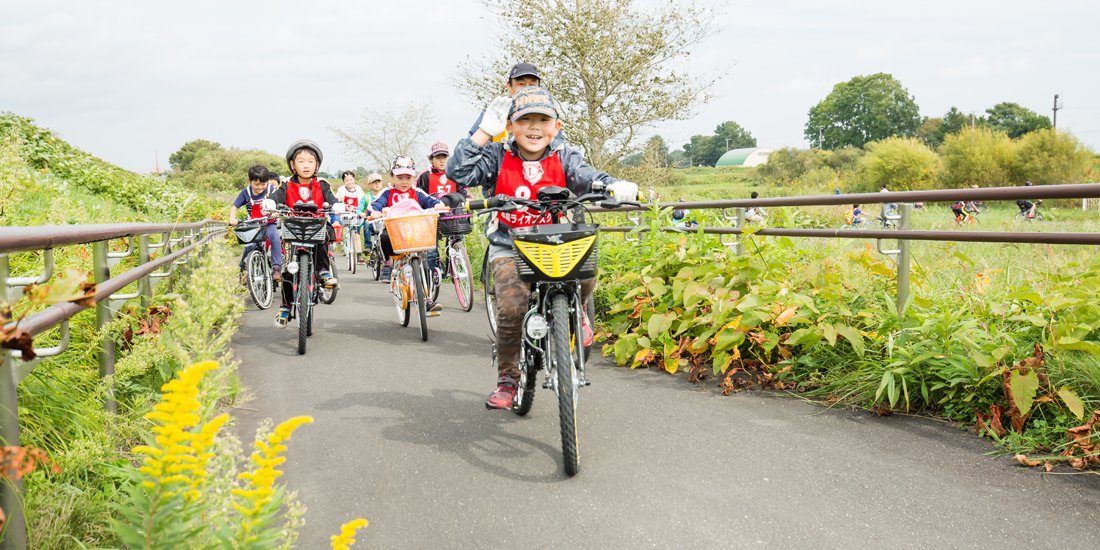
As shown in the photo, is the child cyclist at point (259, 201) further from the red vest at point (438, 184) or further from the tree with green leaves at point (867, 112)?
the tree with green leaves at point (867, 112)

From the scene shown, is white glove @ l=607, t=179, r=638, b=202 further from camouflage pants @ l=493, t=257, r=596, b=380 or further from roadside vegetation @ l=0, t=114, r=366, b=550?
roadside vegetation @ l=0, t=114, r=366, b=550

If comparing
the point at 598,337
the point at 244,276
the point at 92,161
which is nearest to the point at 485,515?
the point at 598,337

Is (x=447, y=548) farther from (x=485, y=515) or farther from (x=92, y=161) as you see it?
(x=92, y=161)

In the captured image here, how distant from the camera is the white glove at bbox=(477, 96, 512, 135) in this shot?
3.93m

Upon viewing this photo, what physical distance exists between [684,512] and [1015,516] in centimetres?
132

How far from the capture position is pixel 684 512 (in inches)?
115

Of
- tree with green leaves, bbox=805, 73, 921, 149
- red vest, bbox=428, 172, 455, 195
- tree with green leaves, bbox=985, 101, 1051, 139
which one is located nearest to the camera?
red vest, bbox=428, 172, 455, 195

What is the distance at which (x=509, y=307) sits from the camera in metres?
4.05

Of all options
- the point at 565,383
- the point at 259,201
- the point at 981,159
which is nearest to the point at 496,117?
the point at 565,383

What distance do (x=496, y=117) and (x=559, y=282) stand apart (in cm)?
110

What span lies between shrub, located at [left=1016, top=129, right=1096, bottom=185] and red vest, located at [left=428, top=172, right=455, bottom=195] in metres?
42.5

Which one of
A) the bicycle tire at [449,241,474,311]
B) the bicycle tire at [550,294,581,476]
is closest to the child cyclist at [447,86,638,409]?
the bicycle tire at [550,294,581,476]

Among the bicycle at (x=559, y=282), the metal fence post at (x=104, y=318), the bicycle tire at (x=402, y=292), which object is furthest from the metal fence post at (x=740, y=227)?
the metal fence post at (x=104, y=318)

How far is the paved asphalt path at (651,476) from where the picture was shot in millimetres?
2727
